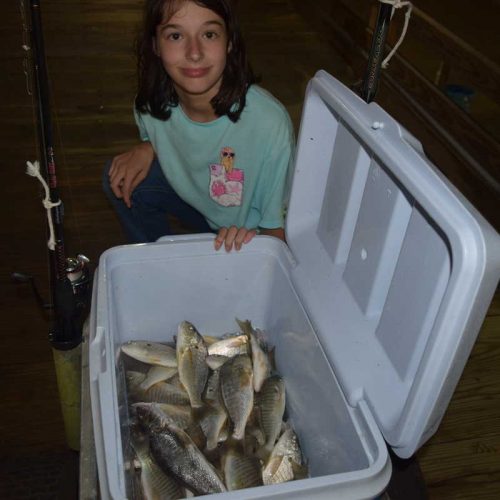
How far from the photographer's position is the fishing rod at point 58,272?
82 centimetres

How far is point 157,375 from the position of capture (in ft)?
3.68

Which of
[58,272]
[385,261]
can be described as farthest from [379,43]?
[58,272]

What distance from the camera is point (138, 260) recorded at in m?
1.12

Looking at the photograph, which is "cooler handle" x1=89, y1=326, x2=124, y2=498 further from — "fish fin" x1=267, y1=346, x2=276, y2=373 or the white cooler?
"fish fin" x1=267, y1=346, x2=276, y2=373

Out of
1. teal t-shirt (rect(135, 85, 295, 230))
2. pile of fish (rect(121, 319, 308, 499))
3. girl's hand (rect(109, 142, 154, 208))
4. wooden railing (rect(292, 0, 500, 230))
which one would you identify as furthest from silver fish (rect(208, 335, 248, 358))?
wooden railing (rect(292, 0, 500, 230))

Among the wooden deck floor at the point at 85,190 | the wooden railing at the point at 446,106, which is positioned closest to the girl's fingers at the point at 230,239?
the wooden deck floor at the point at 85,190

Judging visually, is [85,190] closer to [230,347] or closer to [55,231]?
[230,347]

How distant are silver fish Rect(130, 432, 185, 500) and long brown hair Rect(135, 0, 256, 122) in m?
0.81

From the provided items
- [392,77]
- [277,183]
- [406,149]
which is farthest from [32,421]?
[392,77]

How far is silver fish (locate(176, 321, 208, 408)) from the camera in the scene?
42.7 inches

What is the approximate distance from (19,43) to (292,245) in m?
3.40

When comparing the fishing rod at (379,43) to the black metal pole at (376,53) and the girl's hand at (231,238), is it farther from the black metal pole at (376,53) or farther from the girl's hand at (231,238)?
the girl's hand at (231,238)

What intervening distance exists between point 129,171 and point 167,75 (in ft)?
0.89

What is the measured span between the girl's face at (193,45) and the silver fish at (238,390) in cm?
63
